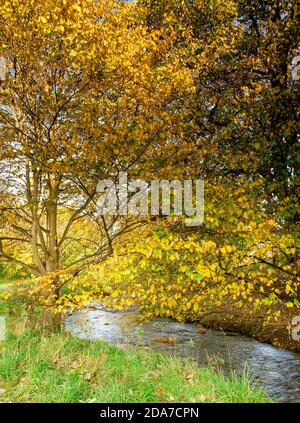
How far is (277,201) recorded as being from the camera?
39.5 feet

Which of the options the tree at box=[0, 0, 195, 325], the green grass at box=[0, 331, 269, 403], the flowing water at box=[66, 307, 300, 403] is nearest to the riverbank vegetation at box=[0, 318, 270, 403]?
the green grass at box=[0, 331, 269, 403]

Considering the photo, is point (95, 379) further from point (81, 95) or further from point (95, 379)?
point (81, 95)

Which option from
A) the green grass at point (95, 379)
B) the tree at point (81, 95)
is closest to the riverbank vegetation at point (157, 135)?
the tree at point (81, 95)

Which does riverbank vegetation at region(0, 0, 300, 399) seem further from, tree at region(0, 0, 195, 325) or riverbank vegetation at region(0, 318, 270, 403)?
riverbank vegetation at region(0, 318, 270, 403)

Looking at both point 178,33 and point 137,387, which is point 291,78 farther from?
point 137,387

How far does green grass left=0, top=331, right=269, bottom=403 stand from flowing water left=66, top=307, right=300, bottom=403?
144 centimetres

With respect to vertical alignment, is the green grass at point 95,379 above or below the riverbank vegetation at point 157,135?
below

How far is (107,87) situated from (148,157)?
229 centimetres

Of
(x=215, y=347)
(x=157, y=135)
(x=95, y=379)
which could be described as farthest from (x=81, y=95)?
(x=215, y=347)

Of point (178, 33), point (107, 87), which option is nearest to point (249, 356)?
point (107, 87)

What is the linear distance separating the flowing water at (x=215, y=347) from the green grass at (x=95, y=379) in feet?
4.73

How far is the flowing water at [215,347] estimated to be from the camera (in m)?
12.3

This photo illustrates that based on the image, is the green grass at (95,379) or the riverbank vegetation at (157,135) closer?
the green grass at (95,379)

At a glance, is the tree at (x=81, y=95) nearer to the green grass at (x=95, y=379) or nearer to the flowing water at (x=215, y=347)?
the green grass at (x=95, y=379)
